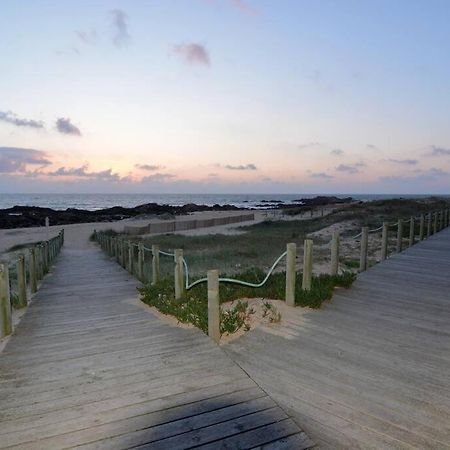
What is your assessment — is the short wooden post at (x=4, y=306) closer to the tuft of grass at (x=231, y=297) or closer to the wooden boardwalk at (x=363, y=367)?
the tuft of grass at (x=231, y=297)

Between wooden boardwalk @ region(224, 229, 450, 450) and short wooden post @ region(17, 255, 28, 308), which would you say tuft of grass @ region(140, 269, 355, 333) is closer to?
wooden boardwalk @ region(224, 229, 450, 450)

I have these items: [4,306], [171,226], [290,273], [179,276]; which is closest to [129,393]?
[4,306]

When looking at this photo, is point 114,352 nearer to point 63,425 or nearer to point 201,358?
point 201,358

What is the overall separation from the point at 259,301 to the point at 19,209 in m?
66.9

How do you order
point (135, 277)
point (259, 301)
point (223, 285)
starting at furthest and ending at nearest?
1. point (135, 277)
2. point (223, 285)
3. point (259, 301)

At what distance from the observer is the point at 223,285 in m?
7.33

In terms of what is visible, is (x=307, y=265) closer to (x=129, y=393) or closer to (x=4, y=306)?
(x=129, y=393)

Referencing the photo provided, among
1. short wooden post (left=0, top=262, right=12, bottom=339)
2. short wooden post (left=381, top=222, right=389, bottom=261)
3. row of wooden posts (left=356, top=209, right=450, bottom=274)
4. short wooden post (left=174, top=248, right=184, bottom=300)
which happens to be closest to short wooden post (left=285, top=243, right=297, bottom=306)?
short wooden post (left=174, top=248, right=184, bottom=300)

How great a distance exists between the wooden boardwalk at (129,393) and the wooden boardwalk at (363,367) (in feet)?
1.12

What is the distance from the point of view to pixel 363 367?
416 cm

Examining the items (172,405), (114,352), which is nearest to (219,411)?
(172,405)

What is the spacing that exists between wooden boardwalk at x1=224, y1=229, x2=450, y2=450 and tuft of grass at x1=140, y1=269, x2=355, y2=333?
0.28m

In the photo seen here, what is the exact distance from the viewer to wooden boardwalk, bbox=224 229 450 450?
3.07 m

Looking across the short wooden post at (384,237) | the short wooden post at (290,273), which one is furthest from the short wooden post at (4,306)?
the short wooden post at (384,237)
